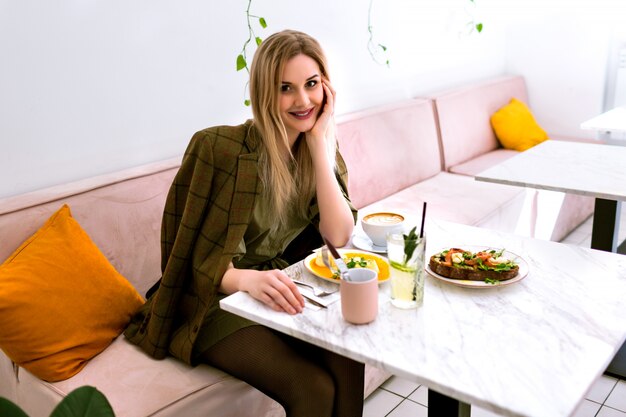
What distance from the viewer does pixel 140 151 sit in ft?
7.47

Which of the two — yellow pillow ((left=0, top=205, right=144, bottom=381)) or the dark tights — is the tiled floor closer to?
the dark tights

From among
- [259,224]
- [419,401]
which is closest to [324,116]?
[259,224]

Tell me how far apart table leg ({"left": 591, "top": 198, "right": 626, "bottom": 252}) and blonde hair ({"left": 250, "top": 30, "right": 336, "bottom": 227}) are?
119 cm

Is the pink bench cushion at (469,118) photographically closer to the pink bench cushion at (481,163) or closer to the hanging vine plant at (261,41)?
the pink bench cushion at (481,163)

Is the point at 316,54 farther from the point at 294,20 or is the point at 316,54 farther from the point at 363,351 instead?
the point at 294,20

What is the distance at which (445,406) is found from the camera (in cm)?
143

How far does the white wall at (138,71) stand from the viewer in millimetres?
1958

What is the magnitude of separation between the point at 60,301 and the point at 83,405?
711mm

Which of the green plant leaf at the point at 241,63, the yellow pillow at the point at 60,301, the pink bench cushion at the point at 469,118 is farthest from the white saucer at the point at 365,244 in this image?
the pink bench cushion at the point at 469,118

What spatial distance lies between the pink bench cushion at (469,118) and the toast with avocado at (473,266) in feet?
6.85

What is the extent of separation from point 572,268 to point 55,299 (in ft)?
3.86

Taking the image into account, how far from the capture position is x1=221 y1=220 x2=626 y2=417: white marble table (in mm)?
1060

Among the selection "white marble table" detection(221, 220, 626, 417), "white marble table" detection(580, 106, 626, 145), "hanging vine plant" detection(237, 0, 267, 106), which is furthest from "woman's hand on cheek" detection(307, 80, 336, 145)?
"white marble table" detection(580, 106, 626, 145)

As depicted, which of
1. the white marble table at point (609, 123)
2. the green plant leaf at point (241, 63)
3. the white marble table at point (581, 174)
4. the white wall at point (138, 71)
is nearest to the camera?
the white wall at point (138, 71)
